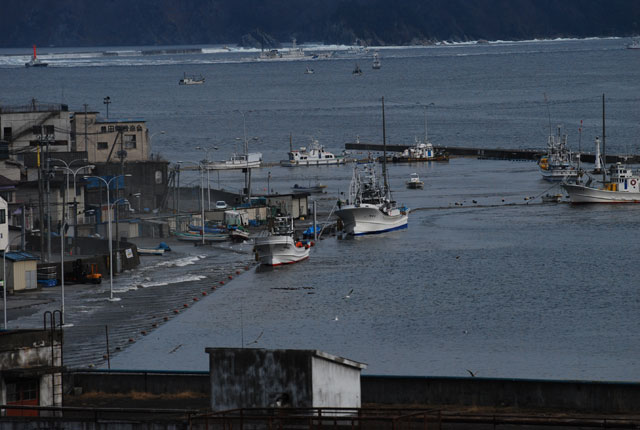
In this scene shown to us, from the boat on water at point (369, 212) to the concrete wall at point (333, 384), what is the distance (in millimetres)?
39387

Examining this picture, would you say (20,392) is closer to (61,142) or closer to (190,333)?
(190,333)

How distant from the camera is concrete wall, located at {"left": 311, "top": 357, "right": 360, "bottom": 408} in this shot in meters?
17.1

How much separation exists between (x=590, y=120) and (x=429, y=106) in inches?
1451

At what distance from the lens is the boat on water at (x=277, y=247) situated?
158ft

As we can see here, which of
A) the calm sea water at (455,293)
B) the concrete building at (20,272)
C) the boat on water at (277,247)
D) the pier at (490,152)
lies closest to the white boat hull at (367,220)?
the calm sea water at (455,293)

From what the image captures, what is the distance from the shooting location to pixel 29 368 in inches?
753

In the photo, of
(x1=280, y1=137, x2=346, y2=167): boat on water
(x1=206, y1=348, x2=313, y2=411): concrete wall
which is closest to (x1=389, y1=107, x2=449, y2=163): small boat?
(x1=280, y1=137, x2=346, y2=167): boat on water

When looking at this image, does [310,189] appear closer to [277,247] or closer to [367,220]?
[367,220]

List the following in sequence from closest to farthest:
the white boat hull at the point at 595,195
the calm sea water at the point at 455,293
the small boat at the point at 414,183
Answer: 1. the calm sea water at the point at 455,293
2. the white boat hull at the point at 595,195
3. the small boat at the point at 414,183

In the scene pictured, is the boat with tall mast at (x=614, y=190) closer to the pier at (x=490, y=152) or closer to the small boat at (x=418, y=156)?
the pier at (x=490, y=152)

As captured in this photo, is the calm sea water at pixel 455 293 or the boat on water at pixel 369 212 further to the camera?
the boat on water at pixel 369 212

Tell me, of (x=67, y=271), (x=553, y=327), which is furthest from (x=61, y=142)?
(x=553, y=327)

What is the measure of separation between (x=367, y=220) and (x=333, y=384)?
135 feet

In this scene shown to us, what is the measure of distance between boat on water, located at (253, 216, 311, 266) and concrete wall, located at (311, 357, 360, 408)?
29.9 m
